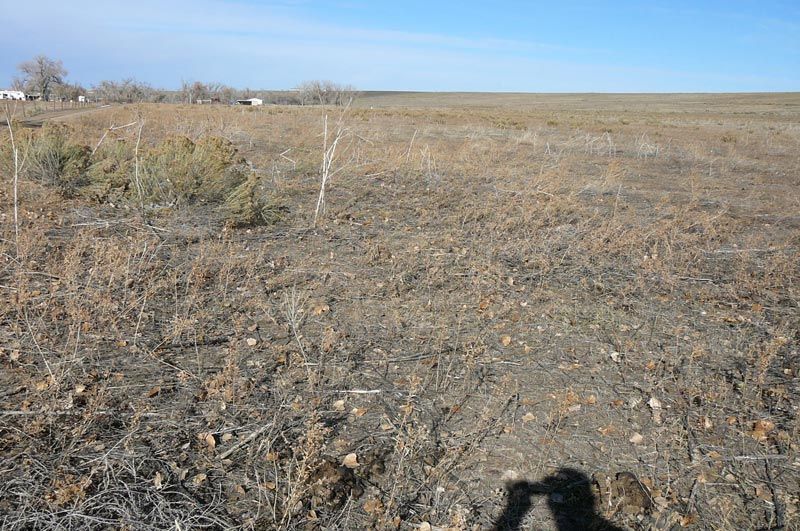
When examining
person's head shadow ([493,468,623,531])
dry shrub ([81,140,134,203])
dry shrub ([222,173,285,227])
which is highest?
dry shrub ([81,140,134,203])

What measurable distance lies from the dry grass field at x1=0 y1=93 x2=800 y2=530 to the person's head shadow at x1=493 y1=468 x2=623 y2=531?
0.01 meters

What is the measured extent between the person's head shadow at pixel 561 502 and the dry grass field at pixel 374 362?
0.01 meters

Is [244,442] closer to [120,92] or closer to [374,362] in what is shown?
[374,362]

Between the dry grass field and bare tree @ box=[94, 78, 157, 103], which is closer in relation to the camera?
the dry grass field

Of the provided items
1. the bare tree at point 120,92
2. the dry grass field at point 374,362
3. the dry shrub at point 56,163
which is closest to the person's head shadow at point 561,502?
the dry grass field at point 374,362

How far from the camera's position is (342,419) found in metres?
3.17

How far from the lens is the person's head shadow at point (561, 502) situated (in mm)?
2494

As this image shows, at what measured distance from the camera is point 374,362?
12.5 feet

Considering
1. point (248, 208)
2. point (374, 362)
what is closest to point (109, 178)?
point (248, 208)

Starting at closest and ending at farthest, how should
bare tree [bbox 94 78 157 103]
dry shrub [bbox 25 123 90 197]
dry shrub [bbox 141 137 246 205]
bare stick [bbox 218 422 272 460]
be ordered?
bare stick [bbox 218 422 272 460] < dry shrub [bbox 141 137 246 205] < dry shrub [bbox 25 123 90 197] < bare tree [bbox 94 78 157 103]

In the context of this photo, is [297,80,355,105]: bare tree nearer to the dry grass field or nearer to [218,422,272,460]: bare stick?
the dry grass field

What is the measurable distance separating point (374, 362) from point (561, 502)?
1602 millimetres

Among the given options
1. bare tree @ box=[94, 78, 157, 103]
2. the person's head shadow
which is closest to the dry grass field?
the person's head shadow

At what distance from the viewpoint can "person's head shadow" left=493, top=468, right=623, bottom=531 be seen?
2494mm
